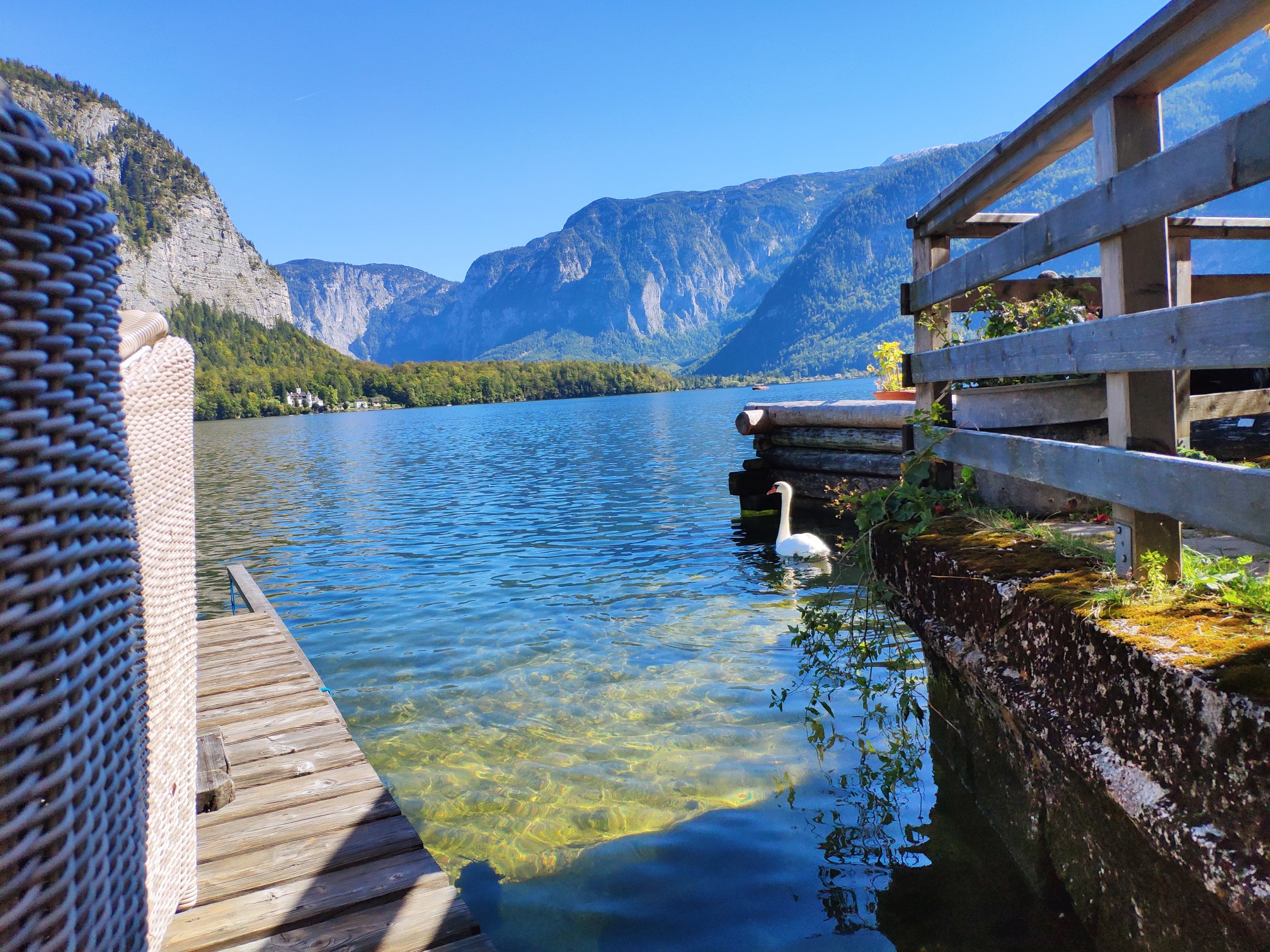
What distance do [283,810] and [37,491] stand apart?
256cm

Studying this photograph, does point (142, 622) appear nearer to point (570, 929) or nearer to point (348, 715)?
point (570, 929)

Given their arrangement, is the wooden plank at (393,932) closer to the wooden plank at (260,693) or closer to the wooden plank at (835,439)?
the wooden plank at (260,693)

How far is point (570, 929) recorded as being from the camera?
3.37 meters

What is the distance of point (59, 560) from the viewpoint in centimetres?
87

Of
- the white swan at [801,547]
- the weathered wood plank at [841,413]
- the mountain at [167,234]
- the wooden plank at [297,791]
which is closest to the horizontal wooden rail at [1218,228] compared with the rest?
the weathered wood plank at [841,413]

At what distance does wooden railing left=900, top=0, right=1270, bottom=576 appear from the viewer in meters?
1.95

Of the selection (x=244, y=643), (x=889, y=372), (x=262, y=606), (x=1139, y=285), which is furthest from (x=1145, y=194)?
(x=889, y=372)

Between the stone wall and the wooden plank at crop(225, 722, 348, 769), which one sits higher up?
the stone wall

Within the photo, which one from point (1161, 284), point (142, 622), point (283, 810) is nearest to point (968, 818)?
point (1161, 284)

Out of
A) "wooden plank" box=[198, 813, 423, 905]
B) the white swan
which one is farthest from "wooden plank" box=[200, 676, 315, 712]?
the white swan

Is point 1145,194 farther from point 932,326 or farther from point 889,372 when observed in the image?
point 889,372

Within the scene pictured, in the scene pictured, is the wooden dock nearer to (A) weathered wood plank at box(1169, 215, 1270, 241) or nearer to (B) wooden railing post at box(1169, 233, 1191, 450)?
(B) wooden railing post at box(1169, 233, 1191, 450)

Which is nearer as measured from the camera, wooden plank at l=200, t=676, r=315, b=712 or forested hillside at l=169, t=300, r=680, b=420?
wooden plank at l=200, t=676, r=315, b=712

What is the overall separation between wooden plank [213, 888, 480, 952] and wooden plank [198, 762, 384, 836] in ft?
2.74
